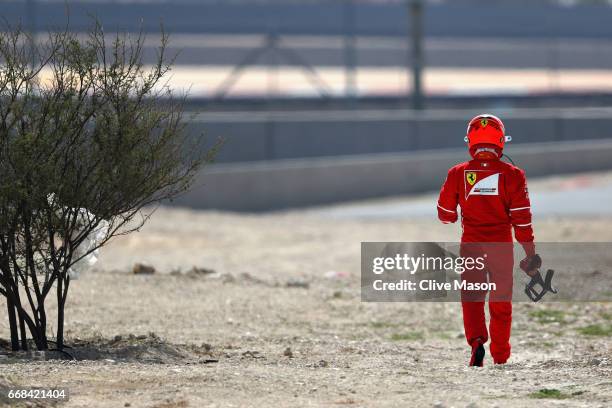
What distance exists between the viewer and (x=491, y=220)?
849 centimetres

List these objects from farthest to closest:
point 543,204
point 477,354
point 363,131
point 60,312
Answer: point 363,131, point 543,204, point 60,312, point 477,354

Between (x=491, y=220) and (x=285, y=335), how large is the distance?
10.9 ft

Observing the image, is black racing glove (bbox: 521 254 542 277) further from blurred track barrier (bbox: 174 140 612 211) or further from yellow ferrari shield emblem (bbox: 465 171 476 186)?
blurred track barrier (bbox: 174 140 612 211)

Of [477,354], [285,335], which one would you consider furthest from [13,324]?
[477,354]

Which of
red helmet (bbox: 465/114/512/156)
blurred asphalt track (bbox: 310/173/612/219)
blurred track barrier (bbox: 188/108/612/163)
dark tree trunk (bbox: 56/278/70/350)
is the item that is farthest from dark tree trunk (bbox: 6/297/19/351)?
blurred track barrier (bbox: 188/108/612/163)

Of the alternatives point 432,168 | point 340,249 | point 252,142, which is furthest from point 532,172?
point 340,249

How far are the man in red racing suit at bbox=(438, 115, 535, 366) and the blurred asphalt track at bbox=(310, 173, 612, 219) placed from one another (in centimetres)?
1298

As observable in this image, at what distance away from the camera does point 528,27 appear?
148 ft

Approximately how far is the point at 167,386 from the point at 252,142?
59.8 ft

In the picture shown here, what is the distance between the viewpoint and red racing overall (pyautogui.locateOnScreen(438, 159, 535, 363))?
27.8 feet

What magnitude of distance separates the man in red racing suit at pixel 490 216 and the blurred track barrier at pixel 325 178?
13.6 metres

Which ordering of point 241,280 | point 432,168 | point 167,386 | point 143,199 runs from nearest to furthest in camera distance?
point 167,386 < point 143,199 < point 241,280 < point 432,168

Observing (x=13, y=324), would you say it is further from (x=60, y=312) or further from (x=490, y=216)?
(x=490, y=216)

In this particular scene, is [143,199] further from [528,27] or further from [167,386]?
[528,27]
